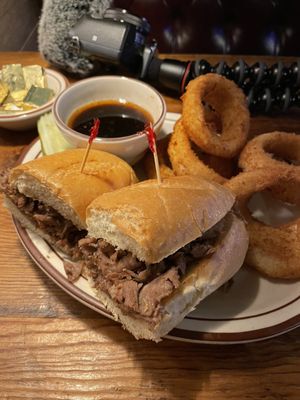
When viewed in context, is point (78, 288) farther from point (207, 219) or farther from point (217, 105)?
point (217, 105)

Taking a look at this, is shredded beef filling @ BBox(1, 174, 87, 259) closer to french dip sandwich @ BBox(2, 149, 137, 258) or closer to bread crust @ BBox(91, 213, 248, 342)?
french dip sandwich @ BBox(2, 149, 137, 258)

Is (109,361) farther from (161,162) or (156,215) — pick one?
(161,162)

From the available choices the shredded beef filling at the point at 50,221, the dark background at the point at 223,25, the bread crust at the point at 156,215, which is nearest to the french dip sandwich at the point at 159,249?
the bread crust at the point at 156,215

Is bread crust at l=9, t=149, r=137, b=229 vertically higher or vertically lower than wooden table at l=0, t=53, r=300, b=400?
higher

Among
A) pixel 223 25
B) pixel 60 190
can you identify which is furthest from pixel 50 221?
pixel 223 25

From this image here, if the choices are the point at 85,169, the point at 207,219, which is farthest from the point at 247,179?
the point at 85,169

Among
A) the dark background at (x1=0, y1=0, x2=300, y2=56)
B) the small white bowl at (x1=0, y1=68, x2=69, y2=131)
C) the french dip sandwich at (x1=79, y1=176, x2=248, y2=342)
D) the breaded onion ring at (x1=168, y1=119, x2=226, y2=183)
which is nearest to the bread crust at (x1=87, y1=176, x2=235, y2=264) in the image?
the french dip sandwich at (x1=79, y1=176, x2=248, y2=342)
